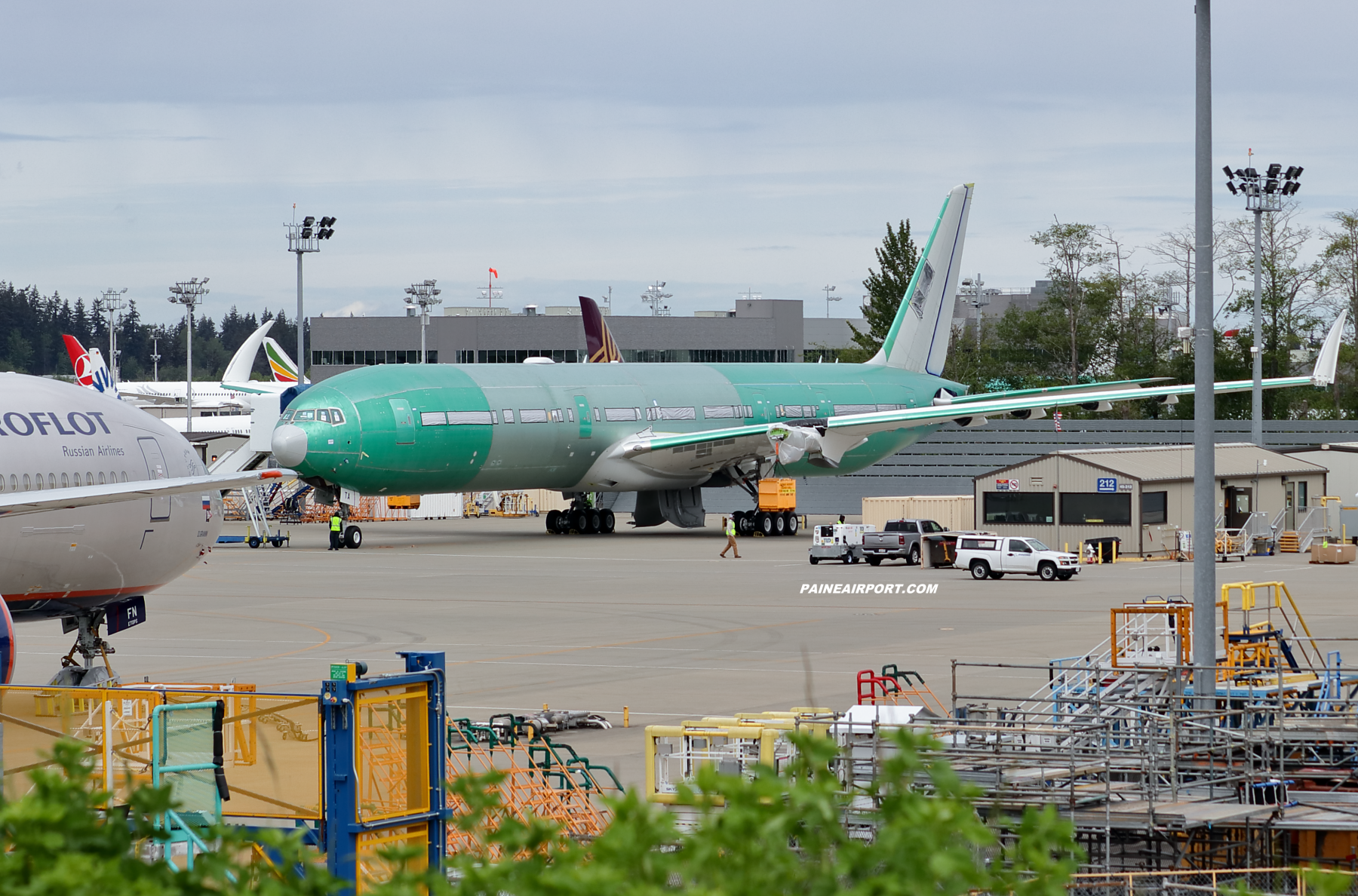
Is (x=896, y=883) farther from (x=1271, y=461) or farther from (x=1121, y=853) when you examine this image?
(x=1271, y=461)

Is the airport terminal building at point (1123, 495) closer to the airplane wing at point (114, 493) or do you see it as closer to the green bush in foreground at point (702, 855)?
the airplane wing at point (114, 493)

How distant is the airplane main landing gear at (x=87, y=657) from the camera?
806 inches

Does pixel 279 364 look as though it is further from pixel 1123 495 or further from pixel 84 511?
pixel 84 511

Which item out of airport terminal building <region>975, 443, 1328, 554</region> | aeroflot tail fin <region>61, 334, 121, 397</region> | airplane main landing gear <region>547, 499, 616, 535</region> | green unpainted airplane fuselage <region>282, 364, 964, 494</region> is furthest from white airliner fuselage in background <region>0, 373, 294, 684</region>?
aeroflot tail fin <region>61, 334, 121, 397</region>

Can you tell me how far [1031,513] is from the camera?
2087 inches

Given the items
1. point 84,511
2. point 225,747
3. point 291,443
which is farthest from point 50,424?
point 291,443

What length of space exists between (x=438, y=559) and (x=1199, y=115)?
34.8 meters

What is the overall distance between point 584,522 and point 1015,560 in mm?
20623

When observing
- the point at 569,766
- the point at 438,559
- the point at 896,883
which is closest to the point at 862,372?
the point at 438,559

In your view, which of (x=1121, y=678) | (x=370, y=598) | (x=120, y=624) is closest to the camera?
(x=1121, y=678)

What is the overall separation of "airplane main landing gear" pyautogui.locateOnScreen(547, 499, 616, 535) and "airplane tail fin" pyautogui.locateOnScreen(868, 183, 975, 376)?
12380mm

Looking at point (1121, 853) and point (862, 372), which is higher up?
point (862, 372)

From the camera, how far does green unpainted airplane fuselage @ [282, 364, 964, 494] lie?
48.2m

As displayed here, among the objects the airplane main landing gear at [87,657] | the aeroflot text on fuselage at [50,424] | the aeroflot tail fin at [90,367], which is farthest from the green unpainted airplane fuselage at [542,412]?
the aeroflot text on fuselage at [50,424]
